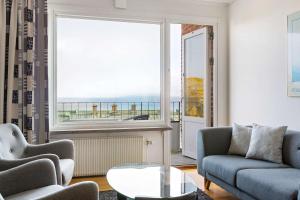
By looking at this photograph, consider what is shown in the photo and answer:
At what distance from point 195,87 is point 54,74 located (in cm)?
237

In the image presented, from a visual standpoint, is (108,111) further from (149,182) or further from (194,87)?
(149,182)

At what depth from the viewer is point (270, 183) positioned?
2.31 metres

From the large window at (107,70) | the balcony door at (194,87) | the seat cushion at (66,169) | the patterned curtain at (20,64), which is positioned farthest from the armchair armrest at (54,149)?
the balcony door at (194,87)

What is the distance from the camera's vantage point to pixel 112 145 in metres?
4.04

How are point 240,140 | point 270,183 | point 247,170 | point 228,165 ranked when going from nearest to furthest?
point 270,183
point 247,170
point 228,165
point 240,140

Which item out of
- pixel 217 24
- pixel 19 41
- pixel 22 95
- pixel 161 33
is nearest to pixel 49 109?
pixel 22 95

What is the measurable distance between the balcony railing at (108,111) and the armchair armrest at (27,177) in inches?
74.6

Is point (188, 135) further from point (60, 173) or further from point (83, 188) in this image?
point (83, 188)

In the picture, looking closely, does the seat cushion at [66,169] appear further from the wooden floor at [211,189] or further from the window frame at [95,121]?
the window frame at [95,121]

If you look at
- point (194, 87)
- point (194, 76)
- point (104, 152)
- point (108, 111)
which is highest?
Answer: point (194, 76)

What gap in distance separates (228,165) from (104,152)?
71.1 inches

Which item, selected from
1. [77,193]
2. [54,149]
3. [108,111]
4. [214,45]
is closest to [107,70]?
[108,111]

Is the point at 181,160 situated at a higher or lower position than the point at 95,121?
lower

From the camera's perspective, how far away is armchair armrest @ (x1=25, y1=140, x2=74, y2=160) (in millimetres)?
3076
